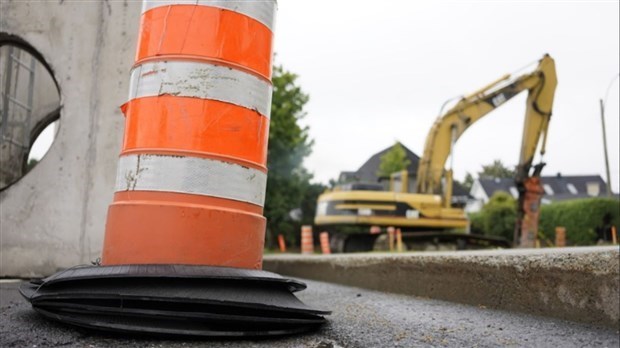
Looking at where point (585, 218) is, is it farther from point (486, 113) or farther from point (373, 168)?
point (373, 168)

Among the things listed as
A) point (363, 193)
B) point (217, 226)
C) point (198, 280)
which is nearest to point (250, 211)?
point (217, 226)

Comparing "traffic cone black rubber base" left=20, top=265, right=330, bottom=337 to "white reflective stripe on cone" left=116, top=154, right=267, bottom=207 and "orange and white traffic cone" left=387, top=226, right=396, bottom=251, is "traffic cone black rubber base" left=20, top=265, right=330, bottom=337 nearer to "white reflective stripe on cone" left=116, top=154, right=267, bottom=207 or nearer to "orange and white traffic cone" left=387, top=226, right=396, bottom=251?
"white reflective stripe on cone" left=116, top=154, right=267, bottom=207

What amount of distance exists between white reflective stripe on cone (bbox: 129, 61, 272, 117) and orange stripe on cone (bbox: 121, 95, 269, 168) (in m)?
0.03

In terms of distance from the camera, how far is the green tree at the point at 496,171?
234 feet

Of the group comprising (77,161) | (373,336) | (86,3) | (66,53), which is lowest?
(373,336)

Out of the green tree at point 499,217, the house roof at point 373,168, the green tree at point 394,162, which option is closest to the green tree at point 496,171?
the house roof at point 373,168

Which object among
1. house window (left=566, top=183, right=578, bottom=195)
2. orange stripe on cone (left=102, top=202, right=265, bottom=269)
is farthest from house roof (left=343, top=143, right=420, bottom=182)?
orange stripe on cone (left=102, top=202, right=265, bottom=269)

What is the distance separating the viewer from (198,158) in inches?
77.6

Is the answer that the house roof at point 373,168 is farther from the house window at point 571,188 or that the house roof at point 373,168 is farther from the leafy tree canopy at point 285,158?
the leafy tree canopy at point 285,158

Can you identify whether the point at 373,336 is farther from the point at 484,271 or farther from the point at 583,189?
the point at 583,189

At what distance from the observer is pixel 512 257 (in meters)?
2.67

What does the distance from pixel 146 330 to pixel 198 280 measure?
0.74 ft

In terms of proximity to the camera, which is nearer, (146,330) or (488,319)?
(146,330)

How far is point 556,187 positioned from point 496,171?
10.9 metres
